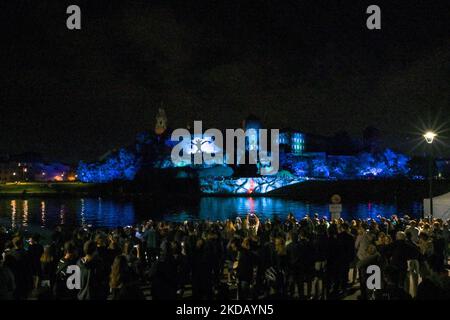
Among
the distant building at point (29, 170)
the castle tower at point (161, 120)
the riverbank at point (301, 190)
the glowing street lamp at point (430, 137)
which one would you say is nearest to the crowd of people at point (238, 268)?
the glowing street lamp at point (430, 137)

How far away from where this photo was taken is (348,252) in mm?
11234

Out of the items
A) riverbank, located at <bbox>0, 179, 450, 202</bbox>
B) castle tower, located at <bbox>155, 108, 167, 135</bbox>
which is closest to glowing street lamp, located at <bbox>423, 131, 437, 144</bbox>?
riverbank, located at <bbox>0, 179, 450, 202</bbox>

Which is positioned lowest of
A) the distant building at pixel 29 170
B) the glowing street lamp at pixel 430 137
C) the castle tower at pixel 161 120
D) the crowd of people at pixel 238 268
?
the crowd of people at pixel 238 268

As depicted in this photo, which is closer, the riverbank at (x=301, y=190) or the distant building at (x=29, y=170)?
the riverbank at (x=301, y=190)

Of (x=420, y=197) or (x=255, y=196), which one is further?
(x=255, y=196)

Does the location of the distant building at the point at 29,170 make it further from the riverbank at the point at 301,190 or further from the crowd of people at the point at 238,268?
the crowd of people at the point at 238,268

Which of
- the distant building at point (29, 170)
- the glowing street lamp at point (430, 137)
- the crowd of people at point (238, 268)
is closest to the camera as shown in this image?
the crowd of people at point (238, 268)

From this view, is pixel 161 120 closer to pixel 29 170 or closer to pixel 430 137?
pixel 29 170

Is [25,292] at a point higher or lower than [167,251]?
lower

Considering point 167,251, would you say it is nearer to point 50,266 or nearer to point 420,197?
point 50,266

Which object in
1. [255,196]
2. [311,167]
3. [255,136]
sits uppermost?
[255,136]

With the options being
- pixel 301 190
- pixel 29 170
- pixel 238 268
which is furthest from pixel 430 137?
pixel 29 170

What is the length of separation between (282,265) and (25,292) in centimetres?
569

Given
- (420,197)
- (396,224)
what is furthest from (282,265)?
(420,197)
